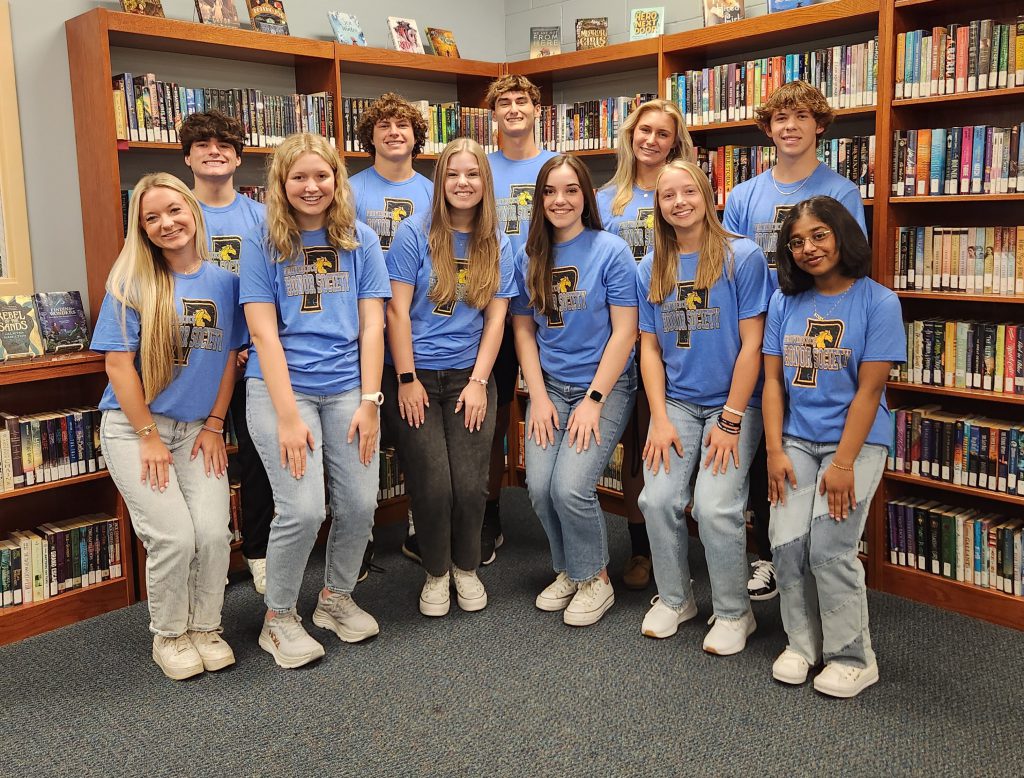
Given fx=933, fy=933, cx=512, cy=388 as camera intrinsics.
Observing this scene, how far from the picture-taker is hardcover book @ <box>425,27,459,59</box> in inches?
174

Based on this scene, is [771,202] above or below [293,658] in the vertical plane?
above

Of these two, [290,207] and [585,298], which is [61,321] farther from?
[585,298]

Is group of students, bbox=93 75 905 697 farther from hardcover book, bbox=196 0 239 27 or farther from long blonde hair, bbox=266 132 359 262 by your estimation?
hardcover book, bbox=196 0 239 27

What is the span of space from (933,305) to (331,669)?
8.05 feet

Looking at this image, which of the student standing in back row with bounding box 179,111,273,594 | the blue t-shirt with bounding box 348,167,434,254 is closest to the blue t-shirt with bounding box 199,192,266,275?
the student standing in back row with bounding box 179,111,273,594

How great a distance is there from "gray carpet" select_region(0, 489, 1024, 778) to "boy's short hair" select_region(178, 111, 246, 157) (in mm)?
1600

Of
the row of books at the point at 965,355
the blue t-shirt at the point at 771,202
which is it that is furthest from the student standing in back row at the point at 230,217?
the row of books at the point at 965,355

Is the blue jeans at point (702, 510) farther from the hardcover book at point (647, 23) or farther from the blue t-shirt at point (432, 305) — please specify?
the hardcover book at point (647, 23)

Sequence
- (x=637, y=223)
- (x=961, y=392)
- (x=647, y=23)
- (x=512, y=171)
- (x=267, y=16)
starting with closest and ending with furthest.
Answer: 1. (x=961, y=392)
2. (x=637, y=223)
3. (x=512, y=171)
4. (x=267, y=16)
5. (x=647, y=23)

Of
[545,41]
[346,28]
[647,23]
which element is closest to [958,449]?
[647,23]

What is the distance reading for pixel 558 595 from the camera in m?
3.12

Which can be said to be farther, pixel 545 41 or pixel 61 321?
pixel 545 41

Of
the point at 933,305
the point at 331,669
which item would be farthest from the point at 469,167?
the point at 933,305

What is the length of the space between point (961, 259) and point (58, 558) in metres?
3.16
